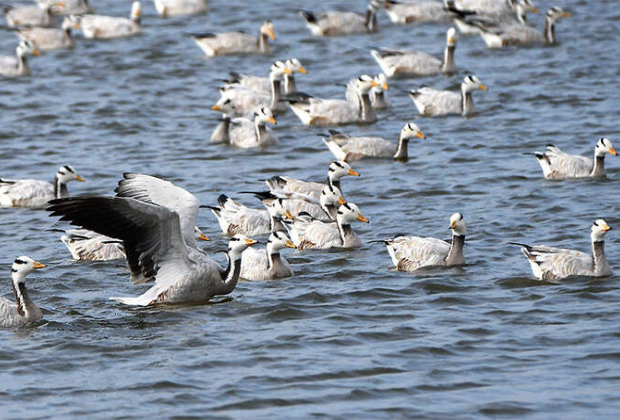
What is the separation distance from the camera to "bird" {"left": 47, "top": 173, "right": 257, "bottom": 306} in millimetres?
12953

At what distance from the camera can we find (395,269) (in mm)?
15594

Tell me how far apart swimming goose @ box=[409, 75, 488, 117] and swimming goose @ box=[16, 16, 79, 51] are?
1155cm

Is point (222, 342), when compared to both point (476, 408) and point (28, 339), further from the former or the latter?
point (476, 408)

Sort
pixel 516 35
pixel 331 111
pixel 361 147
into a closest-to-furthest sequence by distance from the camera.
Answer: pixel 361 147 → pixel 331 111 → pixel 516 35

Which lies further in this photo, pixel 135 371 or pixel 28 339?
pixel 28 339

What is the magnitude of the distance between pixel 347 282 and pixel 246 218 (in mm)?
2642

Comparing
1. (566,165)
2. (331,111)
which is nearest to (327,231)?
(566,165)

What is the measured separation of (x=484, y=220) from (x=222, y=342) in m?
5.99

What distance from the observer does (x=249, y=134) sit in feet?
73.8

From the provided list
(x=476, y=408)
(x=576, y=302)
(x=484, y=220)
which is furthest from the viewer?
(x=484, y=220)

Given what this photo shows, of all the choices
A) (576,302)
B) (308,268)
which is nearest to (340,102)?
(308,268)

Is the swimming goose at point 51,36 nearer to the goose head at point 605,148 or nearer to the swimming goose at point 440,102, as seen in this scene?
the swimming goose at point 440,102

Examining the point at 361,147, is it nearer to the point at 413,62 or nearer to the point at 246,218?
the point at 246,218

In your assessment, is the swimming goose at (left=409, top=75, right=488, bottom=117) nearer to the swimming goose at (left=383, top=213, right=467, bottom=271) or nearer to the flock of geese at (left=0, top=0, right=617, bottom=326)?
the flock of geese at (left=0, top=0, right=617, bottom=326)
